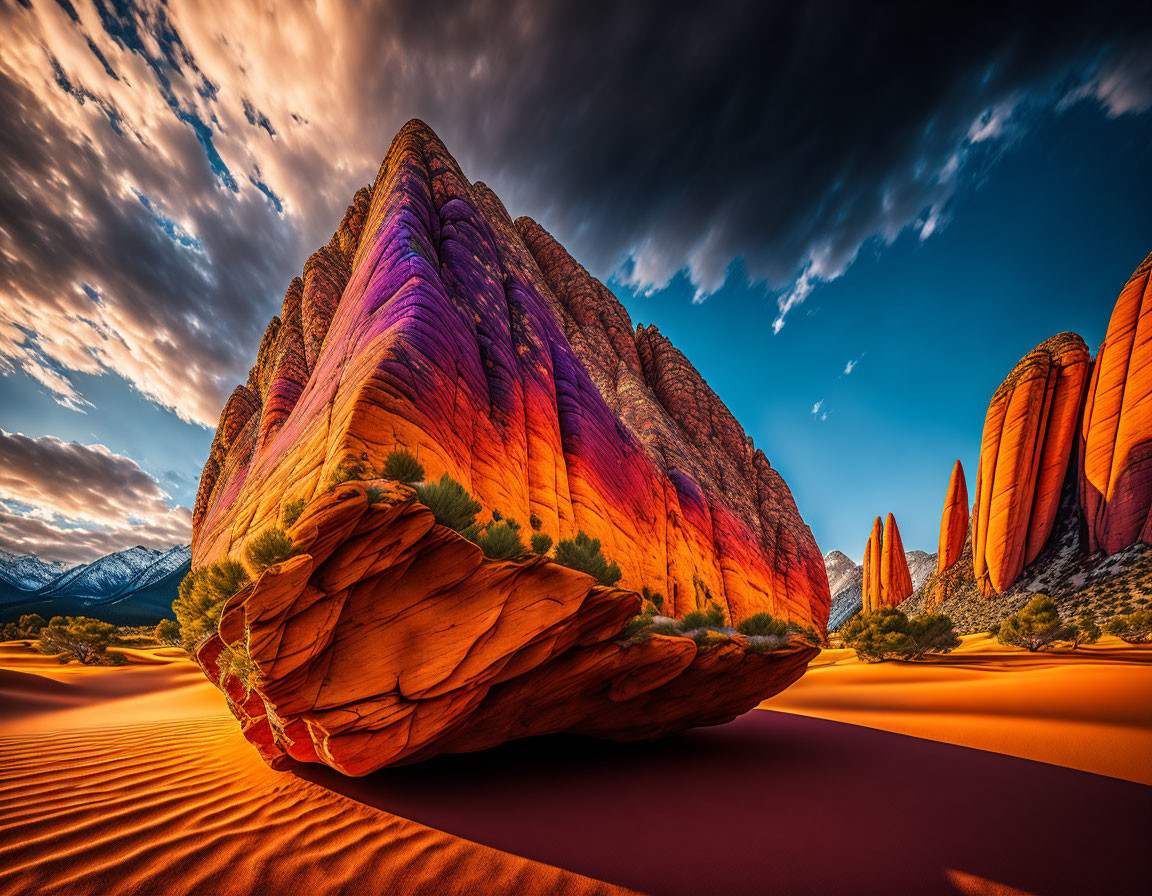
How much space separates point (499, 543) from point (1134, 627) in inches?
1550

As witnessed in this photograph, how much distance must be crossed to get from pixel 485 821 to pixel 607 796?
1.80 meters

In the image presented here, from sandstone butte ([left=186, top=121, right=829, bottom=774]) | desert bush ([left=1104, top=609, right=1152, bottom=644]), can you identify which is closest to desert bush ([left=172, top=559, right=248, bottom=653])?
sandstone butte ([left=186, top=121, right=829, bottom=774])

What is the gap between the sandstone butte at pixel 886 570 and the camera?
2594 inches

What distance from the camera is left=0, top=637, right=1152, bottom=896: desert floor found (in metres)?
3.47

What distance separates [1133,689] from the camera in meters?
12.5

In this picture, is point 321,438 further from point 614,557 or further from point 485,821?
point 614,557

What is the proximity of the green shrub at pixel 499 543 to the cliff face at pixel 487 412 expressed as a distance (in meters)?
2.72

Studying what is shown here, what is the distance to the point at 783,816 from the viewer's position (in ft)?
16.2

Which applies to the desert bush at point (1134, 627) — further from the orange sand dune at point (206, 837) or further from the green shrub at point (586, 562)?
the orange sand dune at point (206, 837)

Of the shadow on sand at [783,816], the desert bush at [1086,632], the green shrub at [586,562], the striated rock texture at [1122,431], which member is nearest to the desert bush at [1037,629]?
the desert bush at [1086,632]

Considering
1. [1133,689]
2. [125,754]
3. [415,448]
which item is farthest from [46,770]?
[1133,689]

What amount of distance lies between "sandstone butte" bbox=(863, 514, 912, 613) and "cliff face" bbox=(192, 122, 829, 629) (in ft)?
172

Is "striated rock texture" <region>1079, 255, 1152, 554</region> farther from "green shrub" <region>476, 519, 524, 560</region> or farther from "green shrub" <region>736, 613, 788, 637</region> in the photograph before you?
"green shrub" <region>476, 519, 524, 560</region>

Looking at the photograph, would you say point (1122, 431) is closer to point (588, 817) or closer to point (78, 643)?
point (588, 817)
